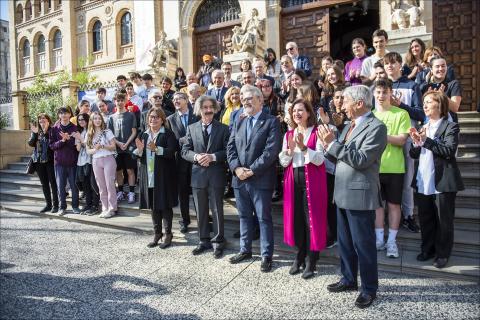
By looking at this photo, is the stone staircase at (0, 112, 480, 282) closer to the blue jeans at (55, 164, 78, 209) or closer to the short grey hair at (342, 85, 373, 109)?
the blue jeans at (55, 164, 78, 209)

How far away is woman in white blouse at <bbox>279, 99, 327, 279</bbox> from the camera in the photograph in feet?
12.8

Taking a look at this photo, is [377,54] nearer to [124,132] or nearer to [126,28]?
[124,132]

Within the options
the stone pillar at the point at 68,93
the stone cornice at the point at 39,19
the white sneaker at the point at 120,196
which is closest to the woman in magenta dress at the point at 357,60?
the white sneaker at the point at 120,196

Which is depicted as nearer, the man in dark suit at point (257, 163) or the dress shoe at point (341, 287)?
the dress shoe at point (341, 287)

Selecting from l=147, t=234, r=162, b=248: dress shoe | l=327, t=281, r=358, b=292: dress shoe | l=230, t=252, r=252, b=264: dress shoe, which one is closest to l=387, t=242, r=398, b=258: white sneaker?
l=327, t=281, r=358, b=292: dress shoe

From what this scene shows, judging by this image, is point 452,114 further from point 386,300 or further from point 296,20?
point 296,20

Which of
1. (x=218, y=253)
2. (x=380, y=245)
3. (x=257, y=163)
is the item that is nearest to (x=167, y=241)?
(x=218, y=253)

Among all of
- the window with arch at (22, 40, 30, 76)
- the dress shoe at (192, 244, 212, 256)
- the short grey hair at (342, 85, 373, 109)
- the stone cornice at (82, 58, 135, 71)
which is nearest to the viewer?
the short grey hair at (342, 85, 373, 109)

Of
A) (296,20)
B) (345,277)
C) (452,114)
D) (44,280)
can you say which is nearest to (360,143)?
(345,277)

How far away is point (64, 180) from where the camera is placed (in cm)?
729

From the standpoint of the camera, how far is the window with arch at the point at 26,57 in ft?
90.0

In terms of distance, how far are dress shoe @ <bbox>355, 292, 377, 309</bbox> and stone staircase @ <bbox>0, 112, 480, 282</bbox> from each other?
85 cm

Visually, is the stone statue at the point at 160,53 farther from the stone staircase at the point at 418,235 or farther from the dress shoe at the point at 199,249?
the dress shoe at the point at 199,249

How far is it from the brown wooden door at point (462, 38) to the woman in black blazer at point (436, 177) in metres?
7.42
